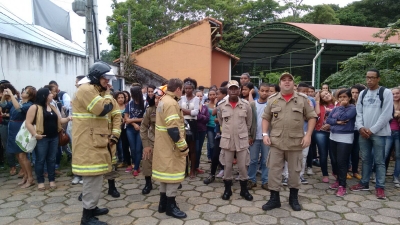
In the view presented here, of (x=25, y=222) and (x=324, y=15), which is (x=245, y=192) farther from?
(x=324, y=15)

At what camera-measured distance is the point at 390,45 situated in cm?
1012

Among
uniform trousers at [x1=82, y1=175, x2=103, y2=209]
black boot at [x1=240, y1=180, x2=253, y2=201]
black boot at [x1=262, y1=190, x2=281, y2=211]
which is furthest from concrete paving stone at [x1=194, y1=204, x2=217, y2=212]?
uniform trousers at [x1=82, y1=175, x2=103, y2=209]

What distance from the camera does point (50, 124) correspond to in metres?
5.02

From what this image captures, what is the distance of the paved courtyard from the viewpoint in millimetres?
3904

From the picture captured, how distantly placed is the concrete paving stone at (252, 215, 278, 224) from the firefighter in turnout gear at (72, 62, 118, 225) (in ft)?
6.43

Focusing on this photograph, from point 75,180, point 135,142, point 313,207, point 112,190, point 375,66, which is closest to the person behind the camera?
point 313,207

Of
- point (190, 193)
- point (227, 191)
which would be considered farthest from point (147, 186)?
point (227, 191)

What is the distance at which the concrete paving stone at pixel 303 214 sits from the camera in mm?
3979

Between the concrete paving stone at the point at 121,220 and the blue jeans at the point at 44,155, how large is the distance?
1878 mm

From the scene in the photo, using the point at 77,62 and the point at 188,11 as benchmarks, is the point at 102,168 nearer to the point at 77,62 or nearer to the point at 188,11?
the point at 77,62

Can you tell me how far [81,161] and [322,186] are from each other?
13.0ft

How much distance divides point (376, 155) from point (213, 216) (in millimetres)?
2746

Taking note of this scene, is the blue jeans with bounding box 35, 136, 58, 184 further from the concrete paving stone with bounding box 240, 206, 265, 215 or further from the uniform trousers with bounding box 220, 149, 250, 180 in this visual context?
the concrete paving stone with bounding box 240, 206, 265, 215

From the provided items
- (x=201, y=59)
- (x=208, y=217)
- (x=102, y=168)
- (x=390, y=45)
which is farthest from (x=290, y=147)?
(x=201, y=59)
